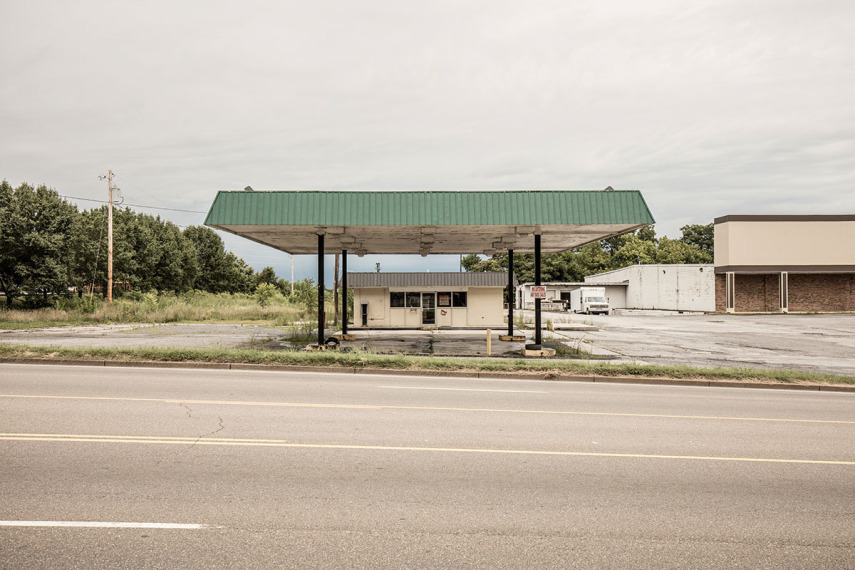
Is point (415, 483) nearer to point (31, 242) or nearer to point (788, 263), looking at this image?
point (31, 242)

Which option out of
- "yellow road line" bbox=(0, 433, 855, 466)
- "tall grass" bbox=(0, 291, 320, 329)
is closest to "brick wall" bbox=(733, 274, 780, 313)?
"tall grass" bbox=(0, 291, 320, 329)

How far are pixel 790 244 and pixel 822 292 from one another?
584 centimetres

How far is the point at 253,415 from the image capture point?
25.9 ft

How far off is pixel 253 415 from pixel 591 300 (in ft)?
158

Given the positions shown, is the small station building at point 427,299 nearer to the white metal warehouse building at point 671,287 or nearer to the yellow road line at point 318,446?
the yellow road line at point 318,446

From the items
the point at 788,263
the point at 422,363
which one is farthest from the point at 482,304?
the point at 788,263

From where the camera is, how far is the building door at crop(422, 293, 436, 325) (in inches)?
1305

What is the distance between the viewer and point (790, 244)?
47.8m

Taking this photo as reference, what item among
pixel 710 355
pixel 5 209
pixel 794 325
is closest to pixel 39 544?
pixel 710 355

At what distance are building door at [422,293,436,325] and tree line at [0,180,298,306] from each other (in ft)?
24.6

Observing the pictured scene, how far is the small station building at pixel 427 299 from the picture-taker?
3259cm

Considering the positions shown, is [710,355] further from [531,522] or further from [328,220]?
[531,522]

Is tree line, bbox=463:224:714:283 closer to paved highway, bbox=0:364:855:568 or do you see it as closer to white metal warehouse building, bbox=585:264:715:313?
white metal warehouse building, bbox=585:264:715:313

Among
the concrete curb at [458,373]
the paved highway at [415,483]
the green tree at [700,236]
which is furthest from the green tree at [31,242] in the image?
the green tree at [700,236]
